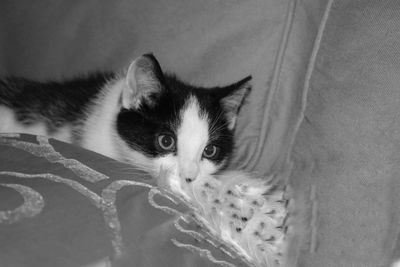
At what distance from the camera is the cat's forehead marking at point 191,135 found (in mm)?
1262

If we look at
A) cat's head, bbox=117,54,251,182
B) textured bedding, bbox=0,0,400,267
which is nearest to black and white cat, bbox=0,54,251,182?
cat's head, bbox=117,54,251,182

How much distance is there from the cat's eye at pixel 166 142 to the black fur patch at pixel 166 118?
11 millimetres

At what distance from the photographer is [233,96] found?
4.49ft

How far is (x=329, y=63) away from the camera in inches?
45.9

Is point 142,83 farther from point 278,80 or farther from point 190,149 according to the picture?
point 278,80

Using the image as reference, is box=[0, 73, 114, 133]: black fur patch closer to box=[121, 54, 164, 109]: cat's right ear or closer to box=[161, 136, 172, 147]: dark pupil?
box=[121, 54, 164, 109]: cat's right ear

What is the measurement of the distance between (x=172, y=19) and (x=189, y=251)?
0.87 meters

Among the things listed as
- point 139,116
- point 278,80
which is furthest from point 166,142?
point 278,80

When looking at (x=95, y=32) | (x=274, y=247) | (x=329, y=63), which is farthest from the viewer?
(x=95, y=32)

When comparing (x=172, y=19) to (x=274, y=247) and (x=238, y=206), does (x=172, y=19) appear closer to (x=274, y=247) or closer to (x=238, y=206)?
(x=238, y=206)

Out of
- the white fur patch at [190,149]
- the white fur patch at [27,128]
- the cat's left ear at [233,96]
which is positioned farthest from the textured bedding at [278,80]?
the white fur patch at [27,128]

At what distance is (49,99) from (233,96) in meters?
0.61

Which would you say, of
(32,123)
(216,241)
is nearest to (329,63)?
(216,241)

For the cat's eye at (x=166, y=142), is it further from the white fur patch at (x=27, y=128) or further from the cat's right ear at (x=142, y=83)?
the white fur patch at (x=27, y=128)
